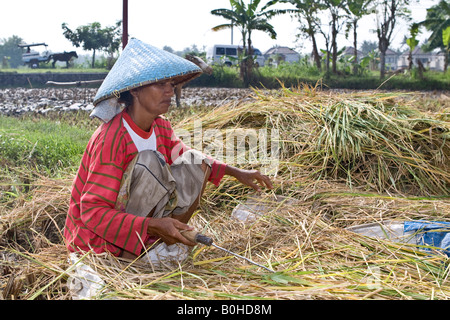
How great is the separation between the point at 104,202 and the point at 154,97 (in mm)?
447

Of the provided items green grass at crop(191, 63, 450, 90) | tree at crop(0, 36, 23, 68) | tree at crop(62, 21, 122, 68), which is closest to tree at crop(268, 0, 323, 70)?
green grass at crop(191, 63, 450, 90)

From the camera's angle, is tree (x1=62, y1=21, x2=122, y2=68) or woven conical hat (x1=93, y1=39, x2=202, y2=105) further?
tree (x1=62, y1=21, x2=122, y2=68)

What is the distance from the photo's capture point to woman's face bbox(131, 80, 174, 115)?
66.1 inches

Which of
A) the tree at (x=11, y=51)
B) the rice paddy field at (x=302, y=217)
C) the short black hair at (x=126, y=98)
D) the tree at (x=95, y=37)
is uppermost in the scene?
the tree at (x=11, y=51)

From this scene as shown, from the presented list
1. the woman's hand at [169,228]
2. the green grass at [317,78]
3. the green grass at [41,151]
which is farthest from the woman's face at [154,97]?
the green grass at [317,78]

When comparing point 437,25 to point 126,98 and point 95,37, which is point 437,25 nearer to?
point 95,37

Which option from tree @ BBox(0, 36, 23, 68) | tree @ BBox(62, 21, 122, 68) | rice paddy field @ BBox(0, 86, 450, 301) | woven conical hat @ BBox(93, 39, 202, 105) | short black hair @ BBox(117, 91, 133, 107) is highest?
tree @ BBox(0, 36, 23, 68)

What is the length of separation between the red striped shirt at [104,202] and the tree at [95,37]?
2097cm

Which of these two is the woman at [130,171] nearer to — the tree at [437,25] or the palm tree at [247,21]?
the palm tree at [247,21]

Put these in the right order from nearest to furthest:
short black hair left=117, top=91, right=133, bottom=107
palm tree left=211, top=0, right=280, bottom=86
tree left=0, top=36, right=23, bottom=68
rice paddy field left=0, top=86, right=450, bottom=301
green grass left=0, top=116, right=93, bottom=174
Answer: rice paddy field left=0, top=86, right=450, bottom=301 < short black hair left=117, top=91, right=133, bottom=107 < green grass left=0, top=116, right=93, bottom=174 < palm tree left=211, top=0, right=280, bottom=86 < tree left=0, top=36, right=23, bottom=68

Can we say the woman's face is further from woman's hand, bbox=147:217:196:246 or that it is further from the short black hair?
woman's hand, bbox=147:217:196:246

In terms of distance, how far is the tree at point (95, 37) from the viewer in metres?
21.6
